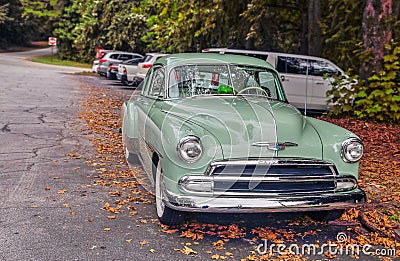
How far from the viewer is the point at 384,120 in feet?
37.7

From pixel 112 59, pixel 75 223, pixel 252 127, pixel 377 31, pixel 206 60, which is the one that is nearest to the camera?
pixel 252 127

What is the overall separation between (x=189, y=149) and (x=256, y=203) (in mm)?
834

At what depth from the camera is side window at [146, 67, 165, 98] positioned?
21.5 ft

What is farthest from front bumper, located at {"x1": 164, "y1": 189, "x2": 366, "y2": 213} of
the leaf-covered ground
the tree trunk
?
the tree trunk

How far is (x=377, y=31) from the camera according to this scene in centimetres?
1177

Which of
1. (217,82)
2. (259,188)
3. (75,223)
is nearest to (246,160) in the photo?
(259,188)

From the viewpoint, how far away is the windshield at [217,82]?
630 cm

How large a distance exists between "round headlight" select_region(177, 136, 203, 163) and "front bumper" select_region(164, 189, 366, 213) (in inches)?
14.9

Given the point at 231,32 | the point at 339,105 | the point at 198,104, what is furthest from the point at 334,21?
the point at 198,104

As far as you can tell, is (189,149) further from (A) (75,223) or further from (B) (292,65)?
(B) (292,65)

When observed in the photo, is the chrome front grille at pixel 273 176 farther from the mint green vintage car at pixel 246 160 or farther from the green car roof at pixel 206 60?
the green car roof at pixel 206 60

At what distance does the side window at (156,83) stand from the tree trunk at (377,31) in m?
6.66

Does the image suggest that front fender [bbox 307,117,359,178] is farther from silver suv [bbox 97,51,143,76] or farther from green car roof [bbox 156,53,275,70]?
silver suv [bbox 97,51,143,76]

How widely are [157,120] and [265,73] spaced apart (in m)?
1.92
